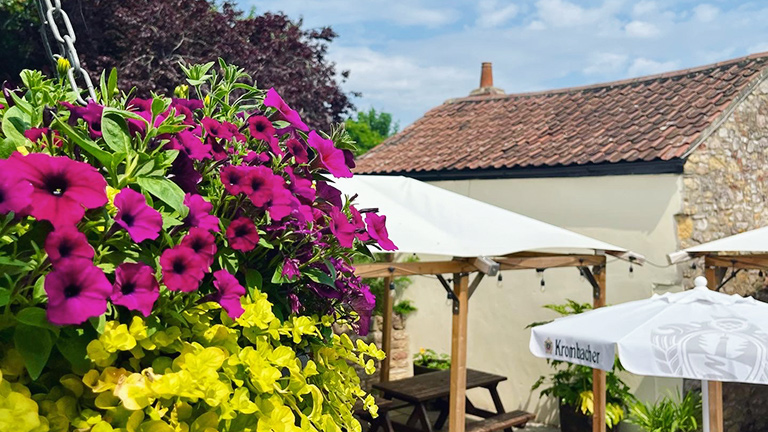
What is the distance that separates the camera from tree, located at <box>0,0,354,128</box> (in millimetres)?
9867

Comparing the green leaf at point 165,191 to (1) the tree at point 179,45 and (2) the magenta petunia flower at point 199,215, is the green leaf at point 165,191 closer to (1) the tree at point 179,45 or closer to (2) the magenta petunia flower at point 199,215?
(2) the magenta petunia flower at point 199,215

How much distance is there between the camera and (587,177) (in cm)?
890

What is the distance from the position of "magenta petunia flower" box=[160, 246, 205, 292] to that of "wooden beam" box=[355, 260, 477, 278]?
364 centimetres

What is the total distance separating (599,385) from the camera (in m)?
7.19

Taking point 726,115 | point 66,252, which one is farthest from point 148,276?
point 726,115

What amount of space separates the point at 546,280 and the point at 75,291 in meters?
8.90

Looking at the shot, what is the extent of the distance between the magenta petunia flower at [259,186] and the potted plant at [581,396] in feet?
24.4

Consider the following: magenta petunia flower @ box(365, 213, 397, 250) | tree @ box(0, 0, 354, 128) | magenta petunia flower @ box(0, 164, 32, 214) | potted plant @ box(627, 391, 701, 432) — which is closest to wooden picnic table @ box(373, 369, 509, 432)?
potted plant @ box(627, 391, 701, 432)

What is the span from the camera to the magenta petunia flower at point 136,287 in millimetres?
915

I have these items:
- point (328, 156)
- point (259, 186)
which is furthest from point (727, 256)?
point (259, 186)

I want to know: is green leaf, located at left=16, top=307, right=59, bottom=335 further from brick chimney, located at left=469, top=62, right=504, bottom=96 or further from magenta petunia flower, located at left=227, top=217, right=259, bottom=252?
brick chimney, located at left=469, top=62, right=504, bottom=96

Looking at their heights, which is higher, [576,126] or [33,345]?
[576,126]

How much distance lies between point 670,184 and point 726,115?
1377mm

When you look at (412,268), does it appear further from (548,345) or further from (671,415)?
(671,415)
